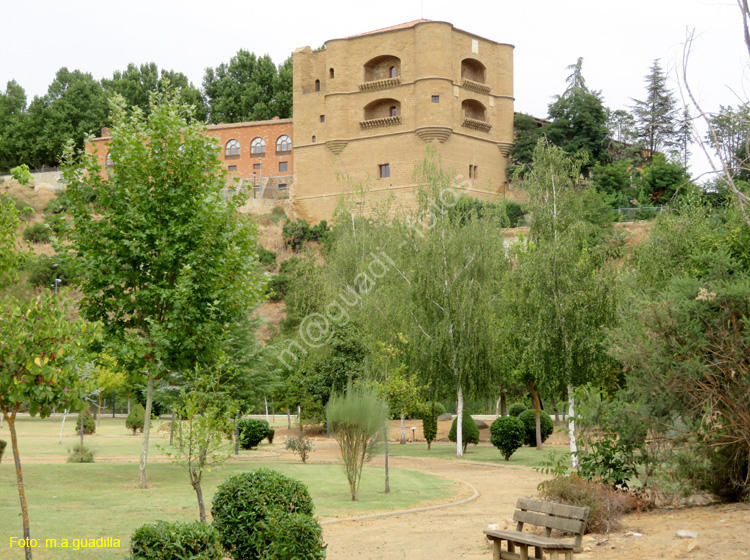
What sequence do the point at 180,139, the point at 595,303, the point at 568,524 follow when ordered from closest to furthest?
the point at 568,524 < the point at 180,139 < the point at 595,303

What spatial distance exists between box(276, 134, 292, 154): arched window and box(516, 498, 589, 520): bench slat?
59.1 m

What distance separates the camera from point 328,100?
2388 inches

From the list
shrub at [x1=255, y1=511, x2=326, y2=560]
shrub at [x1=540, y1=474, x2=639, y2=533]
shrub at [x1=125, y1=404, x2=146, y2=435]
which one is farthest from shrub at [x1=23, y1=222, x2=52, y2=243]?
shrub at [x1=255, y1=511, x2=326, y2=560]

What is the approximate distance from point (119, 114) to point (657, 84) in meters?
60.1

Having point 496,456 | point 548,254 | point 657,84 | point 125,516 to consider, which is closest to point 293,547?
point 125,516

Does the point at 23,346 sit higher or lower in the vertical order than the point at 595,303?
lower

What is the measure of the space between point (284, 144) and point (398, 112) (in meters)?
12.0

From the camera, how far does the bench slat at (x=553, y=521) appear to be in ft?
27.6

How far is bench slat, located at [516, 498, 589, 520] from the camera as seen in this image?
27.9ft

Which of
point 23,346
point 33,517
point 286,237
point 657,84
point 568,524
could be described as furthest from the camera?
point 657,84

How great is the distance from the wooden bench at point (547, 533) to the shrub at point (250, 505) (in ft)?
7.02

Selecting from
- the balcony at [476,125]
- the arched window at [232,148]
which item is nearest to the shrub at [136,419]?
the balcony at [476,125]

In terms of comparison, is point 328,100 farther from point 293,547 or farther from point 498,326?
point 293,547

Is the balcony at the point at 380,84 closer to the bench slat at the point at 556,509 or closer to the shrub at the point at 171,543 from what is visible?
the bench slat at the point at 556,509
